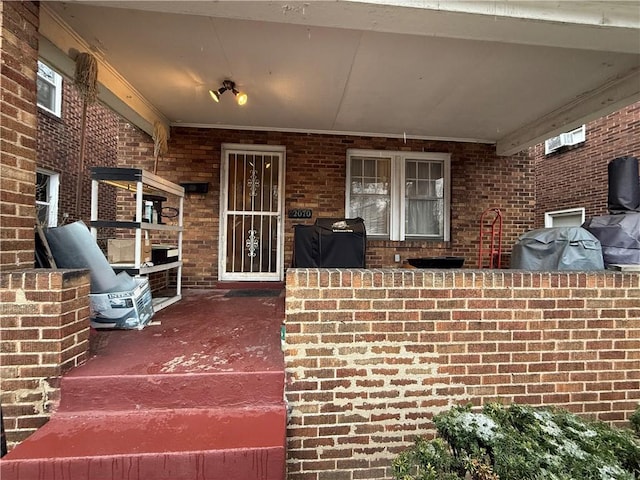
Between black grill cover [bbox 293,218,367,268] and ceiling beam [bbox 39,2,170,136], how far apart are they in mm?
2531

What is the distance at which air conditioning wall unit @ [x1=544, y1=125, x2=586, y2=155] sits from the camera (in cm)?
798

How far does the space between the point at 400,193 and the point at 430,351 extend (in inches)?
140

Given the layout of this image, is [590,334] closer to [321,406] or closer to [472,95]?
[321,406]

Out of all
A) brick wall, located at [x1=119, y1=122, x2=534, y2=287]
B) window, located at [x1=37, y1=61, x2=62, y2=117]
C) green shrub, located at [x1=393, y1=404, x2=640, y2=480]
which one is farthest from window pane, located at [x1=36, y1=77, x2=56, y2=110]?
green shrub, located at [x1=393, y1=404, x2=640, y2=480]

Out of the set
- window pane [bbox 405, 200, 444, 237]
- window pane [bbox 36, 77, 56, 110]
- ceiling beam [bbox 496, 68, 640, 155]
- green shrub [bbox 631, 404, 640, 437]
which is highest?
window pane [bbox 36, 77, 56, 110]

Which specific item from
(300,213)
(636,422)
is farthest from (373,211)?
(636,422)

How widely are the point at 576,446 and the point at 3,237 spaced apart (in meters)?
3.42

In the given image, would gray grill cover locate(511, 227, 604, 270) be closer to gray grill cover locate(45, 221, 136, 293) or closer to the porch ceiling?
the porch ceiling

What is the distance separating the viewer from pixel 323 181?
5090 mm

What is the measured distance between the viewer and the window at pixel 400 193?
5250 mm

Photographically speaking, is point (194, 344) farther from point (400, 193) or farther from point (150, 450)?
point (400, 193)

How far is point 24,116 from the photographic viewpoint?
2.00 meters

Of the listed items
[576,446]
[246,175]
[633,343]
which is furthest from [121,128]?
[633,343]

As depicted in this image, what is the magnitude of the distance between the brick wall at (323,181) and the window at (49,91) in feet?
12.5
